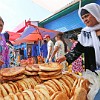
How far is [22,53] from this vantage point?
1077cm

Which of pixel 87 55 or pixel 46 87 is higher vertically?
pixel 87 55

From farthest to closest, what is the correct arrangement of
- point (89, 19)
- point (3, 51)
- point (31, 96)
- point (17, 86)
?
point (3, 51)
point (89, 19)
point (17, 86)
point (31, 96)

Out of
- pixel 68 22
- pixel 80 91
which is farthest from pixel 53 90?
pixel 68 22

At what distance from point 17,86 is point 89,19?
958 mm

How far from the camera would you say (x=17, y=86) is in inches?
54.7

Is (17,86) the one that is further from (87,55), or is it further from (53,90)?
(87,55)

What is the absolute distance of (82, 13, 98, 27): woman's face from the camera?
1886 mm

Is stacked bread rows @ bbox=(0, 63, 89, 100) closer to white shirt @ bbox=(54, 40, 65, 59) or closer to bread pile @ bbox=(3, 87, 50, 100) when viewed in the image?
bread pile @ bbox=(3, 87, 50, 100)

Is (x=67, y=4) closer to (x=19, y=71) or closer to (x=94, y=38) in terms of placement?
(x=94, y=38)

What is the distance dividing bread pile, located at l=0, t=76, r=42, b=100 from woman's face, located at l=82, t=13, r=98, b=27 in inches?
29.5

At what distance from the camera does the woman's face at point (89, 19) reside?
189 cm

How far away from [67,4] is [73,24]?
2.58ft

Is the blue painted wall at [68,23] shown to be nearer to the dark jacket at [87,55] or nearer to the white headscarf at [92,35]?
the dark jacket at [87,55]

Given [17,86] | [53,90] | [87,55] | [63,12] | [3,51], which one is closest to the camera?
[53,90]
